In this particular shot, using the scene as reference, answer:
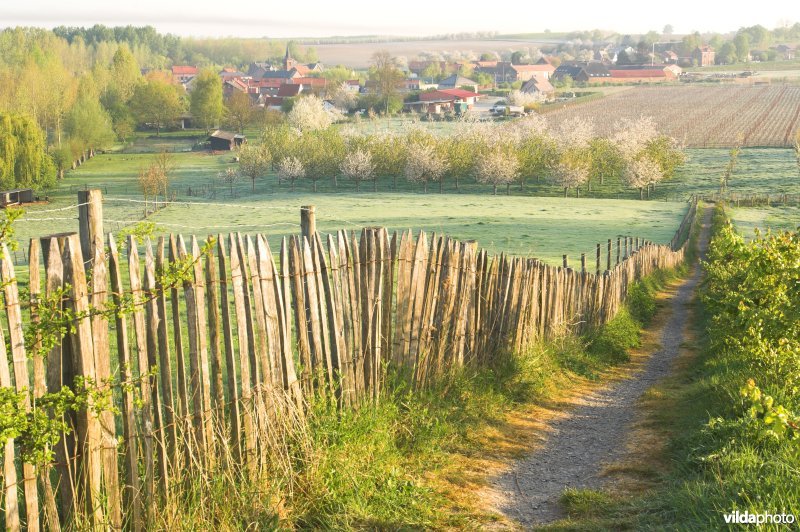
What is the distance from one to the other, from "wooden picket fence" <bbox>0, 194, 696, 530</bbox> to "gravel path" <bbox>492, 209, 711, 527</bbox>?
147 centimetres

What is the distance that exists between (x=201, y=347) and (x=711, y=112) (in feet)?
422

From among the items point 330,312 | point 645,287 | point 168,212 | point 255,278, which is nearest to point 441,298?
point 330,312

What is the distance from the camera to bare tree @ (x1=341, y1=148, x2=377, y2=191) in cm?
8062

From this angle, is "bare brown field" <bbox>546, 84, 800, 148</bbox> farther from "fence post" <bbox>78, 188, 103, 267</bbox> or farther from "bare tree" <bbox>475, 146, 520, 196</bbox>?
"fence post" <bbox>78, 188, 103, 267</bbox>

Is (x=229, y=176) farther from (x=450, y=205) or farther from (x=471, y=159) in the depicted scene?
(x=450, y=205)

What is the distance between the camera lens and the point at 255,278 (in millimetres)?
7004

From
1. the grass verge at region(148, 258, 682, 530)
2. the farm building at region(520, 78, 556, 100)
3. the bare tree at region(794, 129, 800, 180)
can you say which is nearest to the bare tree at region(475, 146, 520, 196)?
the bare tree at region(794, 129, 800, 180)

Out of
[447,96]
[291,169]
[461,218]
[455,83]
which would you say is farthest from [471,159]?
[455,83]

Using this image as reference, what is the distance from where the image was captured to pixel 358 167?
265 feet

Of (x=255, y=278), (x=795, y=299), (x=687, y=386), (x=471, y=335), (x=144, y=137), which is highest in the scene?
(x=255, y=278)

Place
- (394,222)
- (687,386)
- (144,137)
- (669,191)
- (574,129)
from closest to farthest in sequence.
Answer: (687,386)
(394,222)
(669,191)
(574,129)
(144,137)

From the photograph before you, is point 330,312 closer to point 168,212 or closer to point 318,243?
point 318,243

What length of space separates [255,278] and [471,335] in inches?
167

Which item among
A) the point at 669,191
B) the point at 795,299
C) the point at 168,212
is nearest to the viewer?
the point at 795,299
